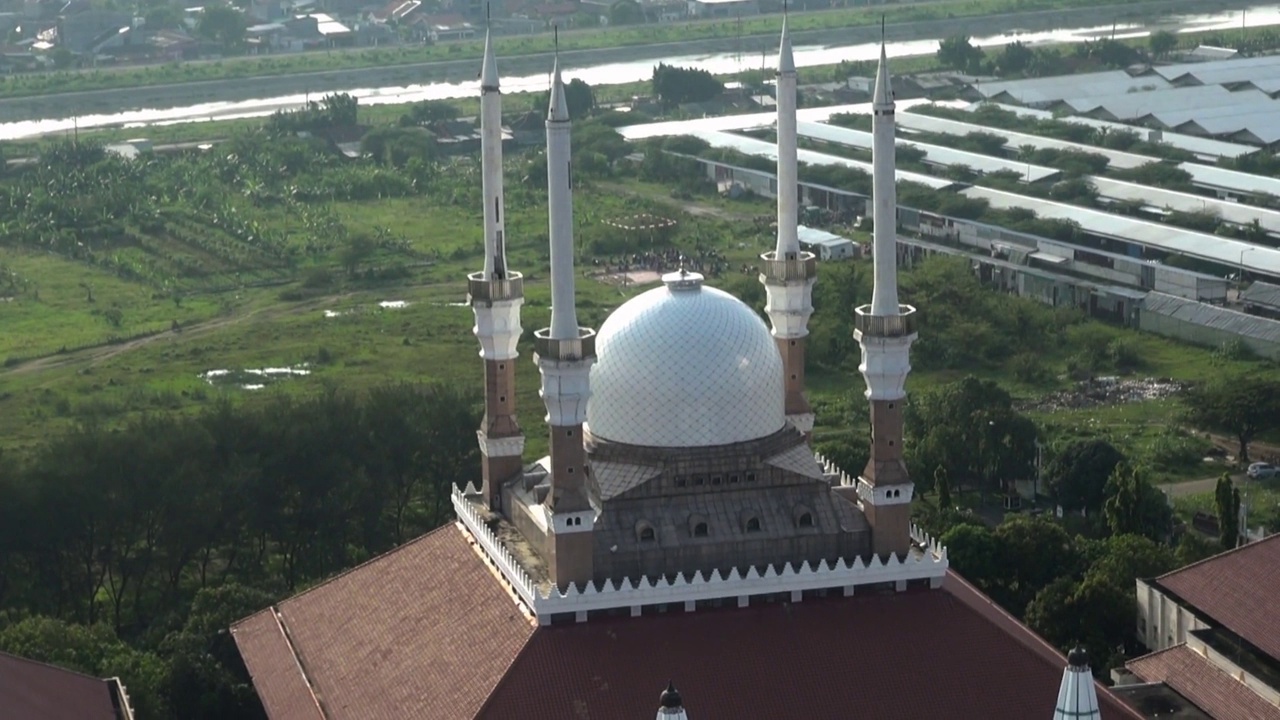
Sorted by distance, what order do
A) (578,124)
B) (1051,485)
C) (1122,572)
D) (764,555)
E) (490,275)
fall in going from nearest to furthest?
(764,555) < (490,275) < (1122,572) < (1051,485) < (578,124)

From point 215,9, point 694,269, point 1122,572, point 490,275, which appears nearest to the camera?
point 490,275

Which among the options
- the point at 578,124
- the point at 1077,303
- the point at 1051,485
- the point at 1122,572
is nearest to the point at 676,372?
the point at 1122,572

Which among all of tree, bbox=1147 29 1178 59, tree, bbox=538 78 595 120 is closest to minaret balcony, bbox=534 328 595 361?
tree, bbox=538 78 595 120

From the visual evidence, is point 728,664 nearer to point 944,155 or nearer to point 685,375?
point 685,375

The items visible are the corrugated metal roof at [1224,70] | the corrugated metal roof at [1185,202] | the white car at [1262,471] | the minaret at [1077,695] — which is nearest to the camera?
the minaret at [1077,695]

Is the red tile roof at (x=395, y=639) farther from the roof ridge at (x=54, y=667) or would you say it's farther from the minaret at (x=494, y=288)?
the minaret at (x=494, y=288)

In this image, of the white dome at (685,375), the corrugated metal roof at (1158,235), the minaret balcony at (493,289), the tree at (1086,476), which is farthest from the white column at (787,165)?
the corrugated metal roof at (1158,235)

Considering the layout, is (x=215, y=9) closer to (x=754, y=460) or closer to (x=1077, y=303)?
(x=1077, y=303)

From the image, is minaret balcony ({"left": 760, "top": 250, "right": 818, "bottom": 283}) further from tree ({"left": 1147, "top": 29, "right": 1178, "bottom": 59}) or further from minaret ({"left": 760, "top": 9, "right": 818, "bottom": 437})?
tree ({"left": 1147, "top": 29, "right": 1178, "bottom": 59})
